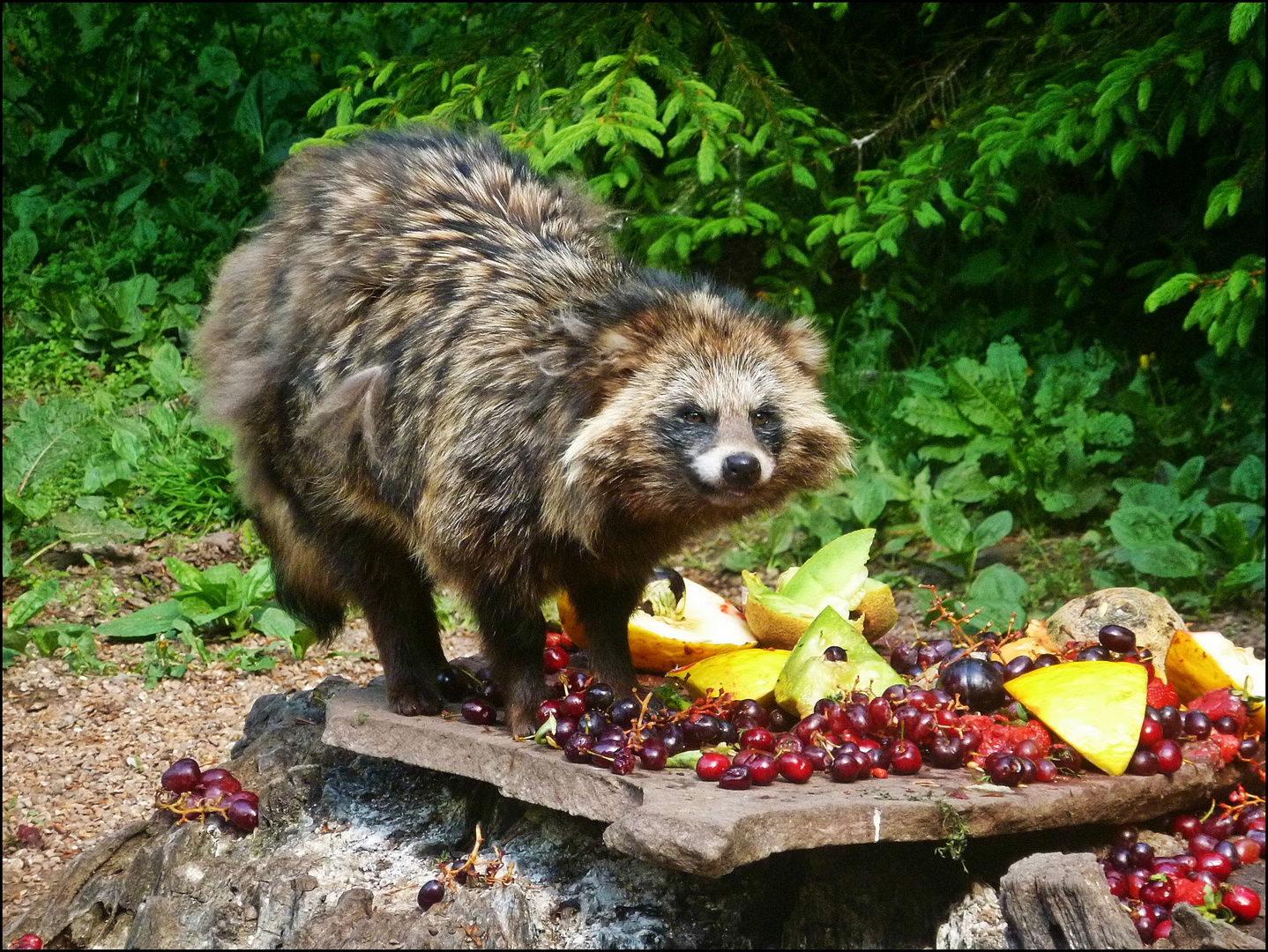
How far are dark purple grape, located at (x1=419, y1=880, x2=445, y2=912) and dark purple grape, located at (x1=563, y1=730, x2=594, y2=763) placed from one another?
0.40m

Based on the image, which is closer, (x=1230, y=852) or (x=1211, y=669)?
(x=1230, y=852)

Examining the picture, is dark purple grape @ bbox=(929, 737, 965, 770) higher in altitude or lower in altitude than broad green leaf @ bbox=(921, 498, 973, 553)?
higher

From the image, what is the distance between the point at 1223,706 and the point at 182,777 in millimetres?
2651

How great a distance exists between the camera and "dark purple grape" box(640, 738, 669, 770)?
9.23ft

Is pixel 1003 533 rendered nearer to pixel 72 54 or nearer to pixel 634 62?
pixel 634 62

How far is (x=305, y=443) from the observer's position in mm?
3467

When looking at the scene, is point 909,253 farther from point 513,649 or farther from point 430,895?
point 430,895

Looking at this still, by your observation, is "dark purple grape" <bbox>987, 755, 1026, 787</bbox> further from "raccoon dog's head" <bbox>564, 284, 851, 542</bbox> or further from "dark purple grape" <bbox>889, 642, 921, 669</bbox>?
"raccoon dog's head" <bbox>564, 284, 851, 542</bbox>

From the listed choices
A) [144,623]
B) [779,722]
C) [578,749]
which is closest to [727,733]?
[779,722]

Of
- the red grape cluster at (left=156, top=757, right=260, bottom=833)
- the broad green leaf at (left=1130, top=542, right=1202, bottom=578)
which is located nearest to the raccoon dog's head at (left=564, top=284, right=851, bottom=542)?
the red grape cluster at (left=156, top=757, right=260, bottom=833)

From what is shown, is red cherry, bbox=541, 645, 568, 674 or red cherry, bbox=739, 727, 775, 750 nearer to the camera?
red cherry, bbox=739, 727, 775, 750

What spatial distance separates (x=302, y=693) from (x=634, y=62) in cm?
288

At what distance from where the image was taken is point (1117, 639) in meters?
3.34

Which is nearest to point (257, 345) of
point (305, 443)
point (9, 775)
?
point (305, 443)
